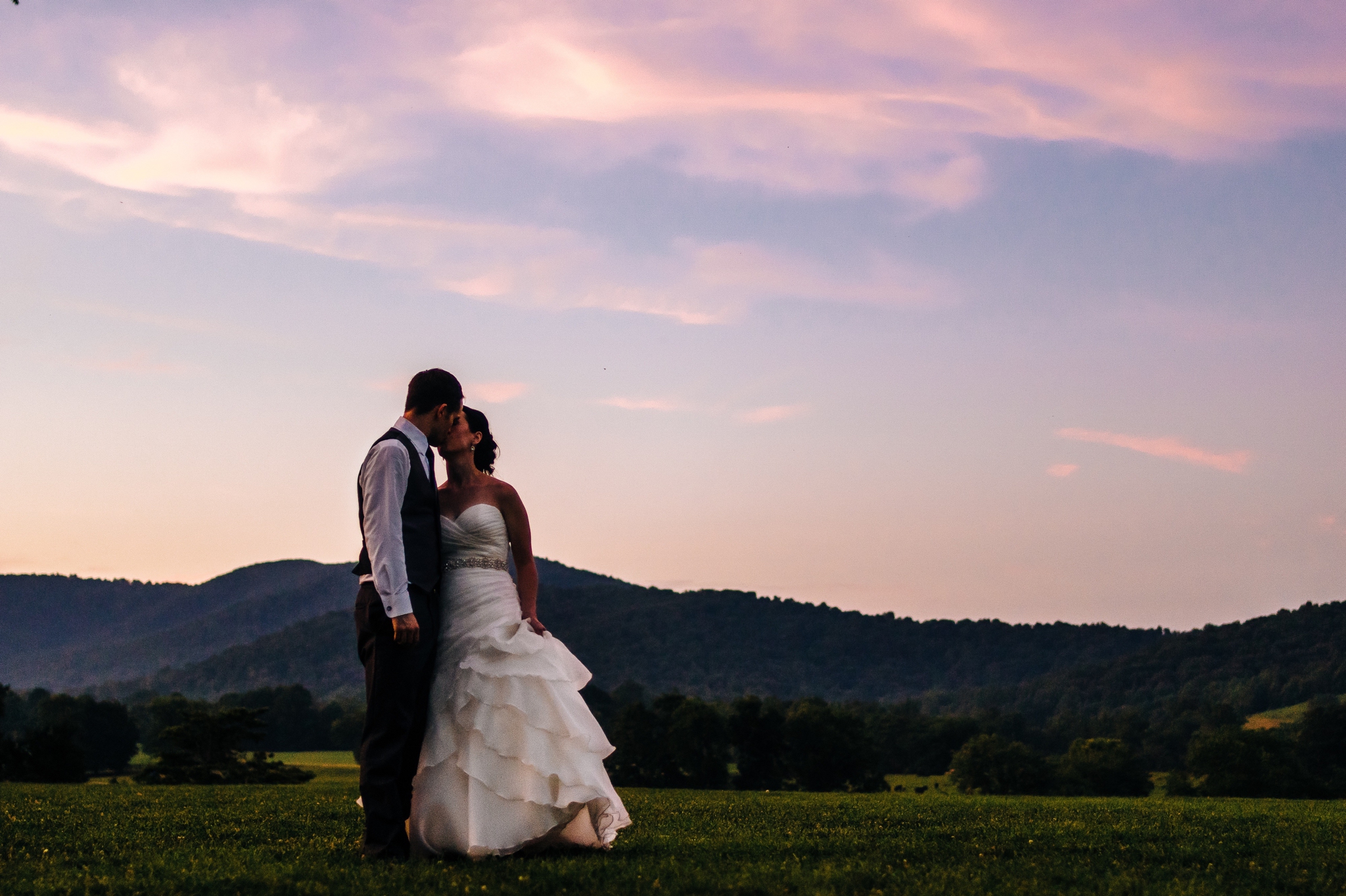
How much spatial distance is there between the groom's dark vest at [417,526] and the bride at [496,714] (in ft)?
1.07

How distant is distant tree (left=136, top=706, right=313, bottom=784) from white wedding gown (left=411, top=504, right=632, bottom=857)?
5455 cm

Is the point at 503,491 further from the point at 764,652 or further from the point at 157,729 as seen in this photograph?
the point at 764,652

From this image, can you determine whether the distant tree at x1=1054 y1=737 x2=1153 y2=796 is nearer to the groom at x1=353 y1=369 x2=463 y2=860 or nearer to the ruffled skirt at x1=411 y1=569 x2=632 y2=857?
the ruffled skirt at x1=411 y1=569 x2=632 y2=857

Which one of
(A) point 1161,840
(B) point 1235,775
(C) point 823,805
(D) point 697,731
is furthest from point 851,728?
(A) point 1161,840

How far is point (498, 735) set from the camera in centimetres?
875

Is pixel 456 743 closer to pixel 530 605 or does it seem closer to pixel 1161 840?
pixel 530 605

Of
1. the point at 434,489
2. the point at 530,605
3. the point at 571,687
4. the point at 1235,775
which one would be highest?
the point at 434,489

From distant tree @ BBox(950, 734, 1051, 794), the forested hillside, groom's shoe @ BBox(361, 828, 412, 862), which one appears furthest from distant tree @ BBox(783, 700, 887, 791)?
groom's shoe @ BBox(361, 828, 412, 862)

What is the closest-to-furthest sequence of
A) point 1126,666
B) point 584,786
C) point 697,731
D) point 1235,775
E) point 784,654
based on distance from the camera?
point 584,786, point 1235,775, point 697,731, point 1126,666, point 784,654

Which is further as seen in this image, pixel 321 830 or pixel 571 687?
pixel 321 830

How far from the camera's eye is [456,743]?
8.80 m

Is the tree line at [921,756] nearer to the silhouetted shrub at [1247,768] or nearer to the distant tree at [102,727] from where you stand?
the silhouetted shrub at [1247,768]

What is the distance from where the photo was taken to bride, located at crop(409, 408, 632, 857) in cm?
859

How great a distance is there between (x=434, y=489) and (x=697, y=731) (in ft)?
251
